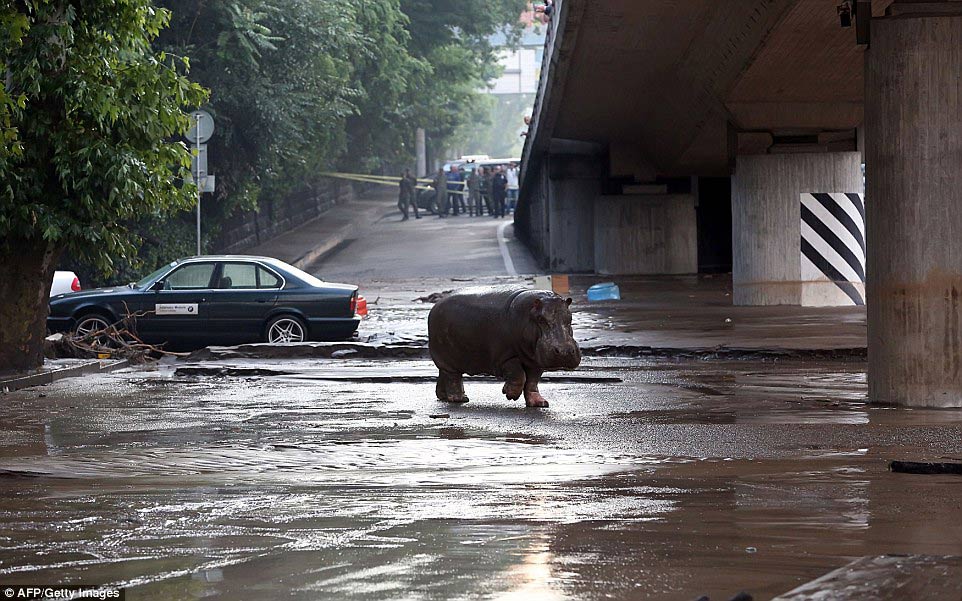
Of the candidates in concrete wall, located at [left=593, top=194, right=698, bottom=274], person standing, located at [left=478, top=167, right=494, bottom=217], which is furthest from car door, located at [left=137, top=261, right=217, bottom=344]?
person standing, located at [left=478, top=167, right=494, bottom=217]

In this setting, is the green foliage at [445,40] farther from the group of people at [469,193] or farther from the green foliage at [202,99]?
the group of people at [469,193]

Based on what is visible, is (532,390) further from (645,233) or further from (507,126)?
(507,126)

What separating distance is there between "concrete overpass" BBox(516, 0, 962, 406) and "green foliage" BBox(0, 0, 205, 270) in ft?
20.7

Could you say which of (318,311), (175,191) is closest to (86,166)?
(175,191)

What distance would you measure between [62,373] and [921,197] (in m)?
9.52

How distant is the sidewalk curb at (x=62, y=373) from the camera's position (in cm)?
1459

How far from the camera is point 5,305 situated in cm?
1542

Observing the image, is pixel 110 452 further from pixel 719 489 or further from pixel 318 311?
pixel 318 311

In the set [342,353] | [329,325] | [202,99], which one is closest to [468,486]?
[202,99]

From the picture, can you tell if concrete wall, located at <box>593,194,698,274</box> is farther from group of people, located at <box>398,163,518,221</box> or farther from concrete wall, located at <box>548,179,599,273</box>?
group of people, located at <box>398,163,518,221</box>

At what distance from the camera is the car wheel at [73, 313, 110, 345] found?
1873cm

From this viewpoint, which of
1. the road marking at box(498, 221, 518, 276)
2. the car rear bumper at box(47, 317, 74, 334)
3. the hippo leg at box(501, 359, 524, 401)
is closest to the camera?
the hippo leg at box(501, 359, 524, 401)

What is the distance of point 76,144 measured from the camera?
48.7 ft

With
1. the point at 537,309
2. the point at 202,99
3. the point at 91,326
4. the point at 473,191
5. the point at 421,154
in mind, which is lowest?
the point at 91,326
